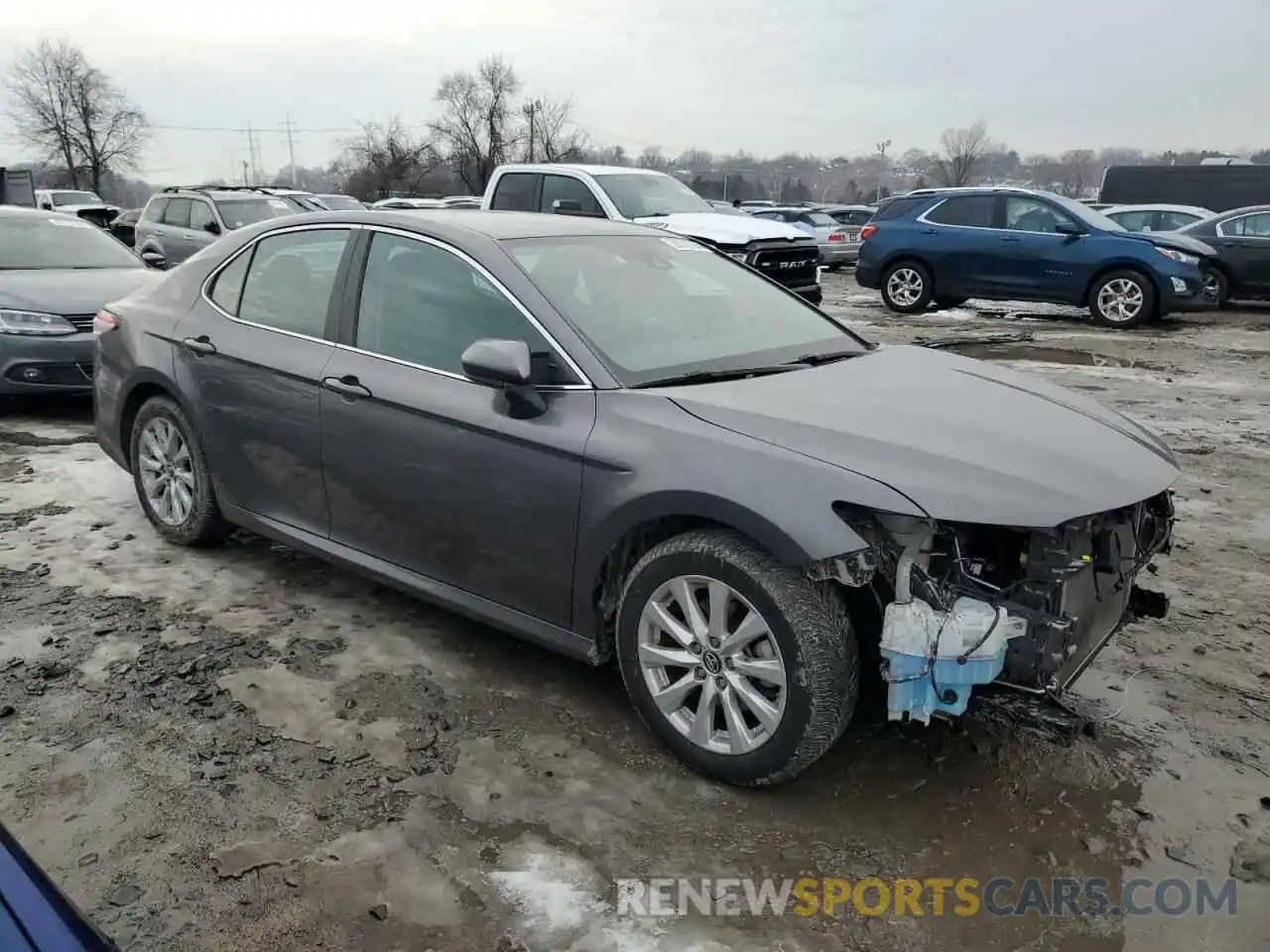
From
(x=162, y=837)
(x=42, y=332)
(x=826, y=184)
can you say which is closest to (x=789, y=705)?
(x=162, y=837)

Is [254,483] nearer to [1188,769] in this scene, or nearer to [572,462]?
[572,462]

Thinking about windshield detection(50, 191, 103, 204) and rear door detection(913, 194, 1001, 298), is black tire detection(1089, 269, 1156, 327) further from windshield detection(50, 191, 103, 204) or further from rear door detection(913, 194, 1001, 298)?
windshield detection(50, 191, 103, 204)

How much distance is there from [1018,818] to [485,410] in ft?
6.73

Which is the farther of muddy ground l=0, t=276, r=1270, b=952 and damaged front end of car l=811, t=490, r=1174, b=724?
damaged front end of car l=811, t=490, r=1174, b=724

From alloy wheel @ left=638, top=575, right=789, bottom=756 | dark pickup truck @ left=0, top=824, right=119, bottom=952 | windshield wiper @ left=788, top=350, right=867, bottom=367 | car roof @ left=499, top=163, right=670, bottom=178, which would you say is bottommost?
alloy wheel @ left=638, top=575, right=789, bottom=756

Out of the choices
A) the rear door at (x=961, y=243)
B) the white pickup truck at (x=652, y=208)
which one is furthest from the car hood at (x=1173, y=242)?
the white pickup truck at (x=652, y=208)

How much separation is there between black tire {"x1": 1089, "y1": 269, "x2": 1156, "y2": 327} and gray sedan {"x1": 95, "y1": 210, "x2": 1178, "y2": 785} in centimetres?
1062

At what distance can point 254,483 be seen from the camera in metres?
4.22

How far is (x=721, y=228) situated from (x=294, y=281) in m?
7.95

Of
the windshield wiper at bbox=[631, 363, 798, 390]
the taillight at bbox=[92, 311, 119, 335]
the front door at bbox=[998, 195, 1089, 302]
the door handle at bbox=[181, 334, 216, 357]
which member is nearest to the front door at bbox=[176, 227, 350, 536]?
the door handle at bbox=[181, 334, 216, 357]

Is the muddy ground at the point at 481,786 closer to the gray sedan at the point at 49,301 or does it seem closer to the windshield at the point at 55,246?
the gray sedan at the point at 49,301

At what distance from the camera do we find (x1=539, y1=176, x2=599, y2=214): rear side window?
11367mm

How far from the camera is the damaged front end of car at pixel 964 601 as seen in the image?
2666 millimetres

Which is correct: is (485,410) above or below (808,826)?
above
